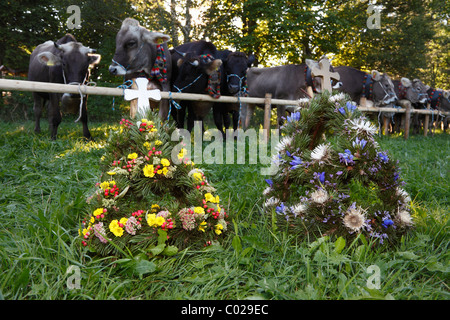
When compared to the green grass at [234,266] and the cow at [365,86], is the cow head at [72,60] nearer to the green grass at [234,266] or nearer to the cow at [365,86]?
the green grass at [234,266]

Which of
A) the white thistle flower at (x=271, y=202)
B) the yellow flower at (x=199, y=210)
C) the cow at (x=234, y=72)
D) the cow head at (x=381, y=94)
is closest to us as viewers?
the yellow flower at (x=199, y=210)

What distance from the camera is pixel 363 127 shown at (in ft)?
6.13

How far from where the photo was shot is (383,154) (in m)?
1.90

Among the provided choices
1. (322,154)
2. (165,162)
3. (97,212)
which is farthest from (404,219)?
(97,212)

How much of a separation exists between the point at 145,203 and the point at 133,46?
342 cm

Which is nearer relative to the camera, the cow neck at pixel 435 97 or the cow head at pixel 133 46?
the cow head at pixel 133 46

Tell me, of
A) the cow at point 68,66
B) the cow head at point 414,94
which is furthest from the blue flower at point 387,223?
the cow head at point 414,94

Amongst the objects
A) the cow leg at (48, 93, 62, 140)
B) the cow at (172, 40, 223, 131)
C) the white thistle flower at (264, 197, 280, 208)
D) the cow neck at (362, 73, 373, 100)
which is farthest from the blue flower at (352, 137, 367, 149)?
the cow neck at (362, 73, 373, 100)

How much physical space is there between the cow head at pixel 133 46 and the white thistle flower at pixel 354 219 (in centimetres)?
375

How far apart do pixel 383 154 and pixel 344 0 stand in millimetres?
17574

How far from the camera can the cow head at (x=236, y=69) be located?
5.95 meters

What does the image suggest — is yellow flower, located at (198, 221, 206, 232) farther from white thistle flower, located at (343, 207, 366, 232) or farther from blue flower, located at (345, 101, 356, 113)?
blue flower, located at (345, 101, 356, 113)

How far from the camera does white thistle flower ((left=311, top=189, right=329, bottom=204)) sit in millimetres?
1825

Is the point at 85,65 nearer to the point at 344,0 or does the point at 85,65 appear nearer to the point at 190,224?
the point at 190,224
